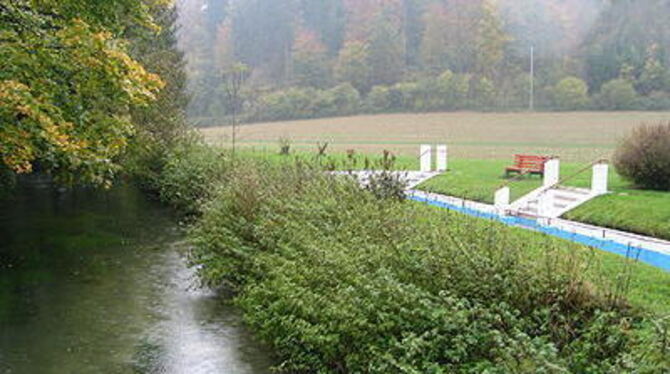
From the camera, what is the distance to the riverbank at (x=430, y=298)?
16.7 ft

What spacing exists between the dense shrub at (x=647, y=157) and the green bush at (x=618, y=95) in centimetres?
3362

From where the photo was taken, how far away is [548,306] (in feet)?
18.9

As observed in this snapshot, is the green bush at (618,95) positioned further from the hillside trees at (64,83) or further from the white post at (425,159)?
the hillside trees at (64,83)

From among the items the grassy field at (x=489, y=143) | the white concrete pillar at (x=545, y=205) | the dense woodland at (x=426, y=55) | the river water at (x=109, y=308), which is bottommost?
the river water at (x=109, y=308)

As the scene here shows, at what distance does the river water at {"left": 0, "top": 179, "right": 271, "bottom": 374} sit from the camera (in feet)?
24.7

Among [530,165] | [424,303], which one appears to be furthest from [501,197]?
[424,303]

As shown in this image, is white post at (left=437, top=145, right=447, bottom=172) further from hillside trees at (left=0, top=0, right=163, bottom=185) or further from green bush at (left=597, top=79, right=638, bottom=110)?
green bush at (left=597, top=79, right=638, bottom=110)

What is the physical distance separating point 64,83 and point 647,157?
1290cm

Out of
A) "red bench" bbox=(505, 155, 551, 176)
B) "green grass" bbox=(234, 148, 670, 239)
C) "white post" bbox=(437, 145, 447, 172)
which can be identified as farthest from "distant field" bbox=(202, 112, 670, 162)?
"green grass" bbox=(234, 148, 670, 239)

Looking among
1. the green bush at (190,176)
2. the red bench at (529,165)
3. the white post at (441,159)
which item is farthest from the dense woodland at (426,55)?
the red bench at (529,165)

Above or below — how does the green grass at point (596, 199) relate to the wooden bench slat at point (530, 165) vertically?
below

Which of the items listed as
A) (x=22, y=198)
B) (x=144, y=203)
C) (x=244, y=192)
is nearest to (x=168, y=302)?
(x=244, y=192)

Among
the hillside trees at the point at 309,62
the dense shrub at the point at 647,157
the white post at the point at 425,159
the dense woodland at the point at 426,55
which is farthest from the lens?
the hillside trees at the point at 309,62

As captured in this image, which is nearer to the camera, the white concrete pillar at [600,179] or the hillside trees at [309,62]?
the white concrete pillar at [600,179]
